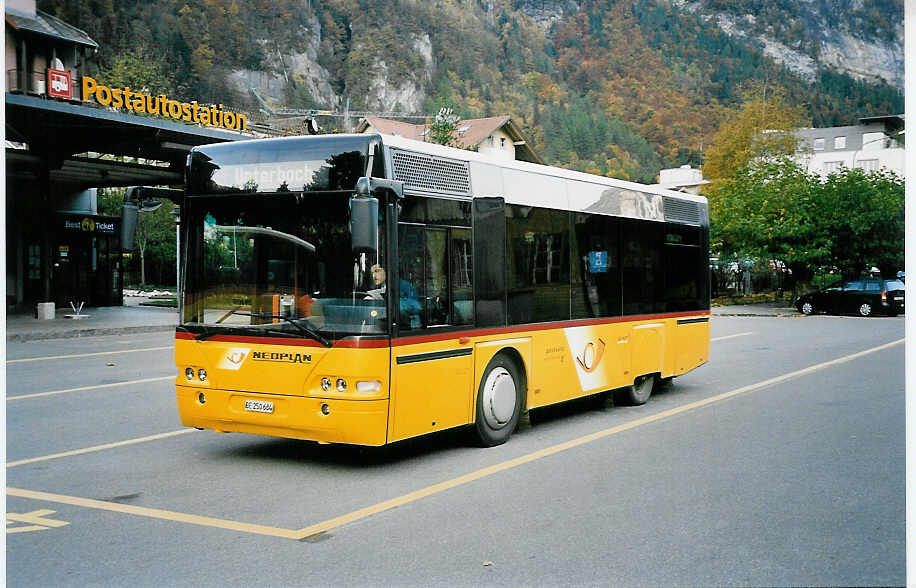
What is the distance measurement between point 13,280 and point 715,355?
2709 cm

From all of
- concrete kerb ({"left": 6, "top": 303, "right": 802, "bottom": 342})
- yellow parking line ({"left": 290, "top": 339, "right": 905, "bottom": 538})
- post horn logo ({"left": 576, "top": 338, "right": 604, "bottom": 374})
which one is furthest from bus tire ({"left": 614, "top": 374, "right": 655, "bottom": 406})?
concrete kerb ({"left": 6, "top": 303, "right": 802, "bottom": 342})

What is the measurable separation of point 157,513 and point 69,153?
25.1 meters

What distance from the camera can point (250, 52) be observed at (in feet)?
328

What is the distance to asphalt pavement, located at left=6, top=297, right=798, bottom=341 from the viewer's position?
23.4 metres

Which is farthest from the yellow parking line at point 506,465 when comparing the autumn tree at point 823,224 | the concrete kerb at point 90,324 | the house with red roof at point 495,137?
the house with red roof at point 495,137

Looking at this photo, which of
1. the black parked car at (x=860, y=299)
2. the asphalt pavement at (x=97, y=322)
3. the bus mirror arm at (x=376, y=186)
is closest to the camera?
the bus mirror arm at (x=376, y=186)

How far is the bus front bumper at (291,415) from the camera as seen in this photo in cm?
727

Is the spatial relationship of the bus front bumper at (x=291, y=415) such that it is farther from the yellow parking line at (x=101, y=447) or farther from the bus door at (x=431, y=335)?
the yellow parking line at (x=101, y=447)

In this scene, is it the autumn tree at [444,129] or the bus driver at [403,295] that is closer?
the bus driver at [403,295]

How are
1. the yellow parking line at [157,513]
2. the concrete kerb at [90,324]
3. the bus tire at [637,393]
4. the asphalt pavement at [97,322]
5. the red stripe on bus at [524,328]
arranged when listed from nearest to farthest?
the yellow parking line at [157,513], the red stripe on bus at [524,328], the bus tire at [637,393], the concrete kerb at [90,324], the asphalt pavement at [97,322]

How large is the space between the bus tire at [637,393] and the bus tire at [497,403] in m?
2.83

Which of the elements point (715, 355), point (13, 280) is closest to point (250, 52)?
point (13, 280)

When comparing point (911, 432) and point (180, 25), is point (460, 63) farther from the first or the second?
point (911, 432)

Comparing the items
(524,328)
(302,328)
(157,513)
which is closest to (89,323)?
(524,328)
